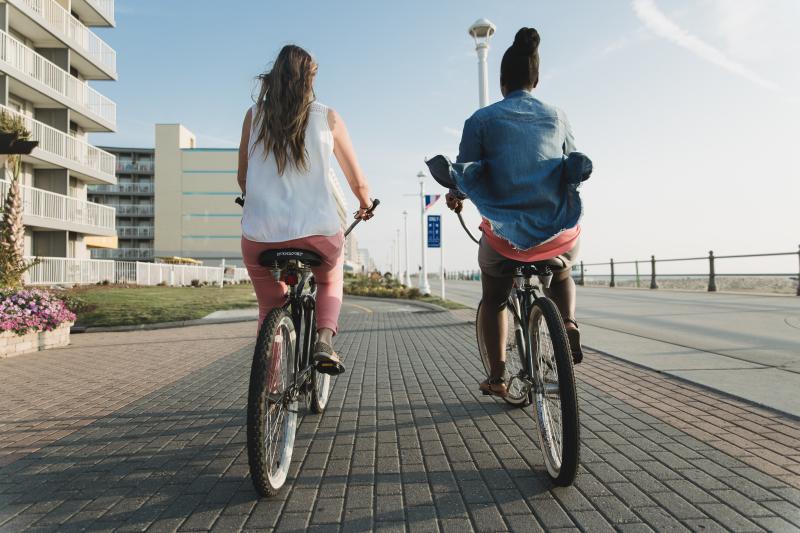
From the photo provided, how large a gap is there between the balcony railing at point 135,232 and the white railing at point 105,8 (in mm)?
55988

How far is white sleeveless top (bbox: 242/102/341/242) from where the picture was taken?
2789mm

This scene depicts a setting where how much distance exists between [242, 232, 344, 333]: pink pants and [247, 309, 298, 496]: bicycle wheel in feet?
1.02

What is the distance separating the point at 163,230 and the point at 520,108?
80.4 meters

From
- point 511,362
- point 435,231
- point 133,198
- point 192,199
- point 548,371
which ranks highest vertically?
point 133,198

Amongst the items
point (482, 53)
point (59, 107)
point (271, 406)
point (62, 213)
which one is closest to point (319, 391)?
point (271, 406)

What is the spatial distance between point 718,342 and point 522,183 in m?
5.57

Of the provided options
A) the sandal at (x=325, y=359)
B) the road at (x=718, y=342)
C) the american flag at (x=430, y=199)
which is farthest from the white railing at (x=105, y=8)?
the sandal at (x=325, y=359)

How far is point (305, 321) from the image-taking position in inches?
124

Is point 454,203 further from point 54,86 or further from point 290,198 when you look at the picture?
point 54,86

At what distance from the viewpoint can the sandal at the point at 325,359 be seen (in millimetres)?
2855

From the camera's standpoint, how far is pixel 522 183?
295cm

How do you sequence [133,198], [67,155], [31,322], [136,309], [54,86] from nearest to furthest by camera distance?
[31,322] → [136,309] → [54,86] → [67,155] → [133,198]

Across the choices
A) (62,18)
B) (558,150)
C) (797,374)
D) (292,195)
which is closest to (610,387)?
(797,374)

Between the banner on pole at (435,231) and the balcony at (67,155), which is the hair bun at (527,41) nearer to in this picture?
the banner on pole at (435,231)
